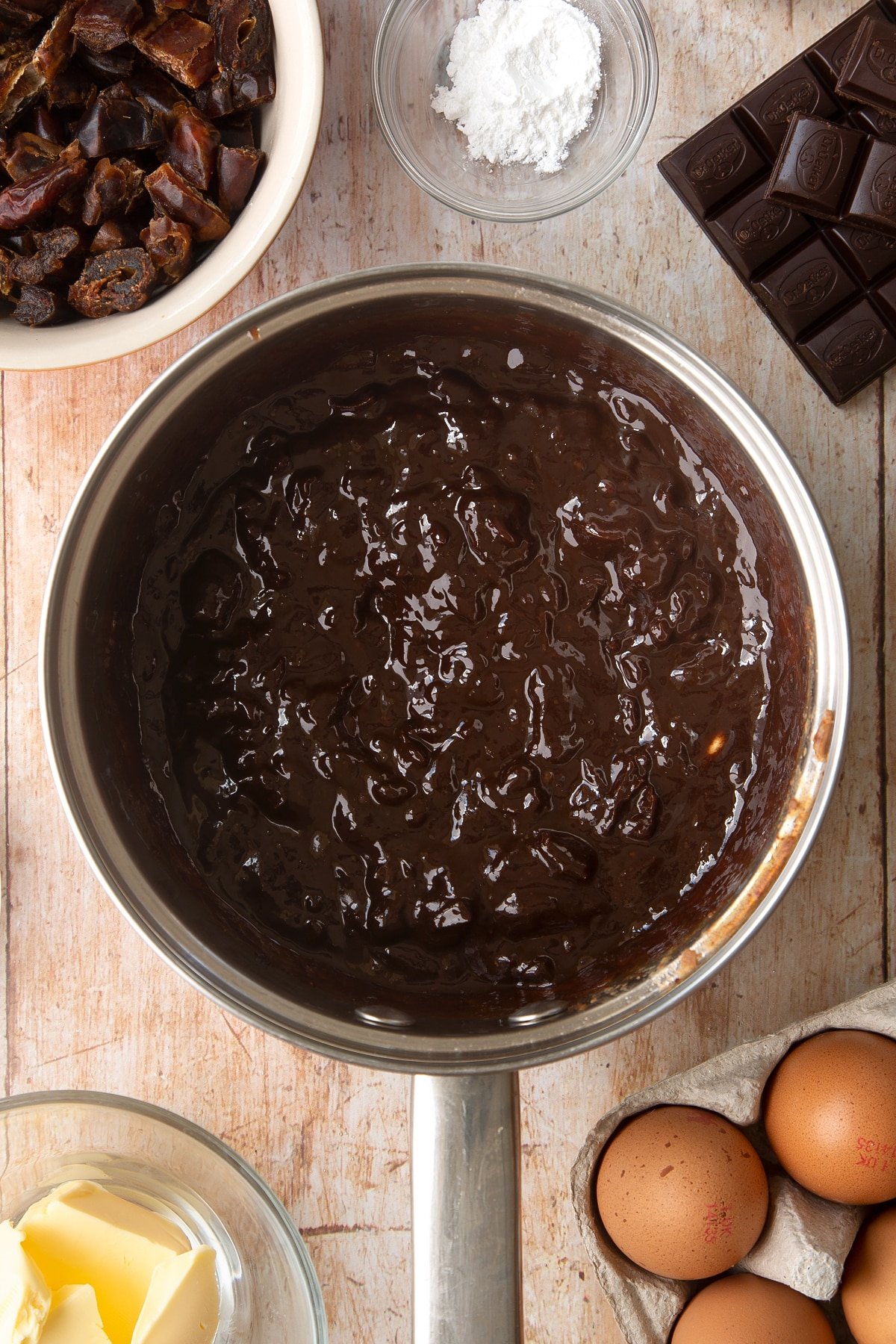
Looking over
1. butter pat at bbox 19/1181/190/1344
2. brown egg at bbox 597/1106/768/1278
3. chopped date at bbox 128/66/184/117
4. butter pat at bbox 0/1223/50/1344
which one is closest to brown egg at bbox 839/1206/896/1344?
brown egg at bbox 597/1106/768/1278

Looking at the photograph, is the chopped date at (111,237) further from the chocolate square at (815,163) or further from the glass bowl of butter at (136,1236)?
the glass bowl of butter at (136,1236)

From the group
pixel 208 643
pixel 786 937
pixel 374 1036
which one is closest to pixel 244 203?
pixel 208 643

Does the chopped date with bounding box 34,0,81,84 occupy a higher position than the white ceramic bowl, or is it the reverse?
the chopped date with bounding box 34,0,81,84

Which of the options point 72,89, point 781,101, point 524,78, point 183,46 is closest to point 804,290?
point 781,101

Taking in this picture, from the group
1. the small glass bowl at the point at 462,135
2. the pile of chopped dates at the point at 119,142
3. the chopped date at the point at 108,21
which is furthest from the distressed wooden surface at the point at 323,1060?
the chopped date at the point at 108,21

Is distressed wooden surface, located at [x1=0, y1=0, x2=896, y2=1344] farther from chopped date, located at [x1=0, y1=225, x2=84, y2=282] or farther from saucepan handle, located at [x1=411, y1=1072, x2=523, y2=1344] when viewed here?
saucepan handle, located at [x1=411, y1=1072, x2=523, y2=1344]

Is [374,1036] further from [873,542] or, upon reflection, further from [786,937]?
[873,542]

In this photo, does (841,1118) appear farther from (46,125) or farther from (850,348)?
(46,125)
